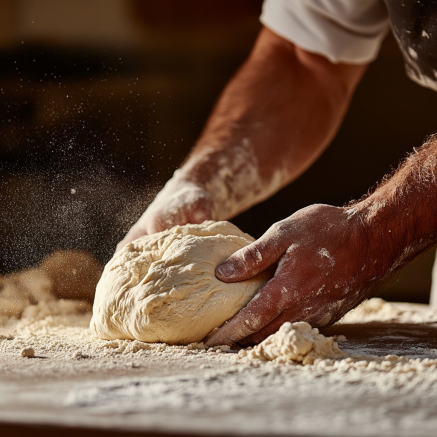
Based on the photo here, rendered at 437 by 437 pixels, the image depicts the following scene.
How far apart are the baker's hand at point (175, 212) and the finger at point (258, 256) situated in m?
0.37

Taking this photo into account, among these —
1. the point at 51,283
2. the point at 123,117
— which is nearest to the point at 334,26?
the point at 123,117

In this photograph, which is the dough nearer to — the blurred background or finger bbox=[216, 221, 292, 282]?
finger bbox=[216, 221, 292, 282]

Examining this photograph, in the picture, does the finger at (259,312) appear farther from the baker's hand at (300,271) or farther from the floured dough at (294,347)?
the floured dough at (294,347)

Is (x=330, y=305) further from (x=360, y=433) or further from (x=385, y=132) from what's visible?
(x=385, y=132)

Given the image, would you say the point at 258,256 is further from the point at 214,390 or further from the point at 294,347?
the point at 214,390

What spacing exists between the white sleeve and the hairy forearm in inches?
38.1

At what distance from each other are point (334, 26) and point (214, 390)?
68.7 inches

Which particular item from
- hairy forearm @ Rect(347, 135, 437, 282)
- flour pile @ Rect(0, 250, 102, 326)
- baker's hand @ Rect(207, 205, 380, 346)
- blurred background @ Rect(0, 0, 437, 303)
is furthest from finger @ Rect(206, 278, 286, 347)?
flour pile @ Rect(0, 250, 102, 326)

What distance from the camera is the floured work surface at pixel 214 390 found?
2.18 ft

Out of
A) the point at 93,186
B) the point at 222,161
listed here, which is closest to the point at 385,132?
the point at 222,161

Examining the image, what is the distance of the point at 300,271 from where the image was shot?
1.17 metres

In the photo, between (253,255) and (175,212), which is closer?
(253,255)

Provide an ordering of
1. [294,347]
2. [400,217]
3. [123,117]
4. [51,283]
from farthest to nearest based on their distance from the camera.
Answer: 1. [123,117]
2. [51,283]
3. [400,217]
4. [294,347]

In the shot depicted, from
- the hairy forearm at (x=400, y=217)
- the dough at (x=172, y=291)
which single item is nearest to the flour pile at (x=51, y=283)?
the dough at (x=172, y=291)
